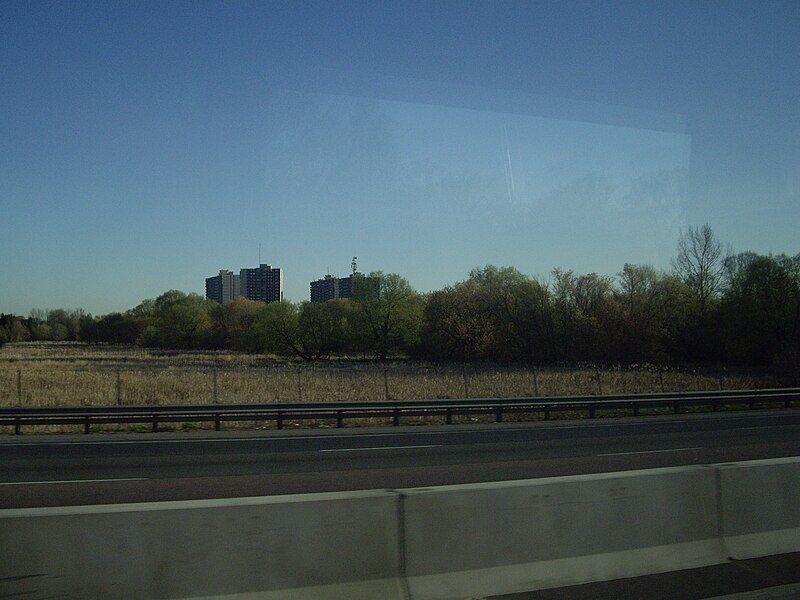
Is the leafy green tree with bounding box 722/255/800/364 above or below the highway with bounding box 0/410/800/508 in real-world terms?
above

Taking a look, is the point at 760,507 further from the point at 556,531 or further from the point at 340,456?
the point at 340,456

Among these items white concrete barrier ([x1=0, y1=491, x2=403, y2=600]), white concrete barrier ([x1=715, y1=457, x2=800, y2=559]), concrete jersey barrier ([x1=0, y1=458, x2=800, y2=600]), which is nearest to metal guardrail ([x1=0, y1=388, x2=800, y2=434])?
white concrete barrier ([x1=715, y1=457, x2=800, y2=559])

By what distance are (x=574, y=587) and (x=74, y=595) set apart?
378 cm

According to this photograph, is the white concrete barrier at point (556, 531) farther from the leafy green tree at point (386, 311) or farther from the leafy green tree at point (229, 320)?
the leafy green tree at point (229, 320)

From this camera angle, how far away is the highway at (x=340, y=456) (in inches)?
486

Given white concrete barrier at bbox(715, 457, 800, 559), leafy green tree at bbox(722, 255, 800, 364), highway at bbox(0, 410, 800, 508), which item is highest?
leafy green tree at bbox(722, 255, 800, 364)

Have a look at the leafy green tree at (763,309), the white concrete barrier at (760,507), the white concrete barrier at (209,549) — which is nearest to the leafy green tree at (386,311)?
the leafy green tree at (763,309)

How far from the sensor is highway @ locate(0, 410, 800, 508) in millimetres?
12352

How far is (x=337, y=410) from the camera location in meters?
23.8

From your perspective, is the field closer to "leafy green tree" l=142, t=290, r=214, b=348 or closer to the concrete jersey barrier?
the concrete jersey barrier

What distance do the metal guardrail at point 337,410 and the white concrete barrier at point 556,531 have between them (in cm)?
1731

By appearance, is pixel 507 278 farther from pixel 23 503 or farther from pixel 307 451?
pixel 23 503

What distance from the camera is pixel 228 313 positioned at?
117125mm

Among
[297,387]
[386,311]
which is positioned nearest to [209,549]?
[297,387]
